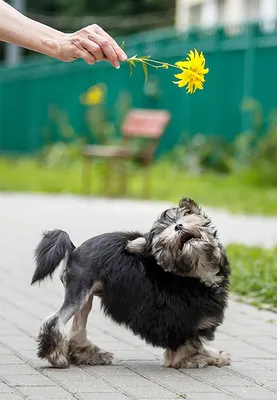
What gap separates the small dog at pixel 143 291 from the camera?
222 inches

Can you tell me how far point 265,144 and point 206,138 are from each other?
335cm

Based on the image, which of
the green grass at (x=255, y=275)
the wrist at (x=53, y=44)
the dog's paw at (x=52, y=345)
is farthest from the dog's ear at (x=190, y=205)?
the green grass at (x=255, y=275)

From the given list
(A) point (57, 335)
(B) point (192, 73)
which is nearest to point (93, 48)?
(B) point (192, 73)

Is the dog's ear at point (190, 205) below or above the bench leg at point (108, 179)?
above

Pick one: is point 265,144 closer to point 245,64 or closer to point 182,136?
point 245,64

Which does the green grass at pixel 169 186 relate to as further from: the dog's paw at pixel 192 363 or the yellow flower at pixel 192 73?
the yellow flower at pixel 192 73

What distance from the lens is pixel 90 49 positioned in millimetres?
5012

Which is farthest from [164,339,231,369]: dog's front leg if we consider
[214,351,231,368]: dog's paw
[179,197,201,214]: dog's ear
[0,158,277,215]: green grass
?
[0,158,277,215]: green grass

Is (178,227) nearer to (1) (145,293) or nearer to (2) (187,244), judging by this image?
(2) (187,244)

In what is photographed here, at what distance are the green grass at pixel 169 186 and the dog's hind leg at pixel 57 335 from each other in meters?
9.24

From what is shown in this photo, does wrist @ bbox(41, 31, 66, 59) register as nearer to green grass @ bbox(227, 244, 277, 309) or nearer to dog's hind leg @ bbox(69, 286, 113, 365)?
dog's hind leg @ bbox(69, 286, 113, 365)

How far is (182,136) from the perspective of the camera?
2320 cm

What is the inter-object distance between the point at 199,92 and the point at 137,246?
17540mm

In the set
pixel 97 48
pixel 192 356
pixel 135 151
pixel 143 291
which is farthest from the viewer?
pixel 135 151
